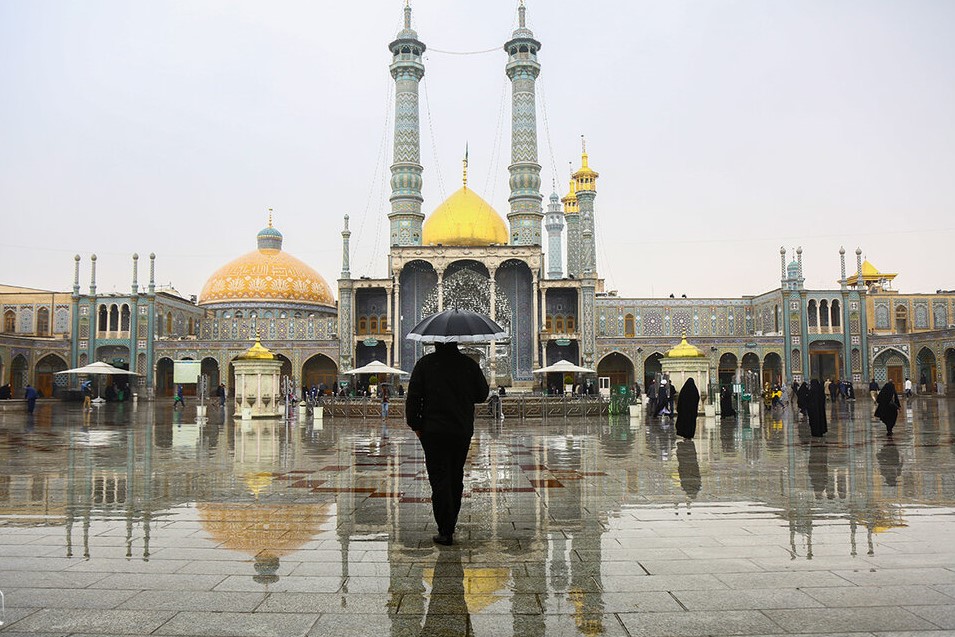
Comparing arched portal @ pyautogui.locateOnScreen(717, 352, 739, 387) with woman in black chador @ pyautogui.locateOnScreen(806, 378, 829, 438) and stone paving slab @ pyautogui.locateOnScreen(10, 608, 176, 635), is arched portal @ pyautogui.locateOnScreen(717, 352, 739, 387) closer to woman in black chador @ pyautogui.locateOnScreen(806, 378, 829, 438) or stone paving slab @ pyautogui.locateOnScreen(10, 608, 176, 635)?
woman in black chador @ pyautogui.locateOnScreen(806, 378, 829, 438)

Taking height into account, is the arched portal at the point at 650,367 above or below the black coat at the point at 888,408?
above

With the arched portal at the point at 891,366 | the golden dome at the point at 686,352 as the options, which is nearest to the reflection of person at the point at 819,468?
the golden dome at the point at 686,352

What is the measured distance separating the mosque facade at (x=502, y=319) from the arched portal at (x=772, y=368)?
12cm

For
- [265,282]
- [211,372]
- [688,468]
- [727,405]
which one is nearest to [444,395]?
[688,468]

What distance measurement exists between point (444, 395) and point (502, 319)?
33855mm

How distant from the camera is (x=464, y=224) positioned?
41.9 m

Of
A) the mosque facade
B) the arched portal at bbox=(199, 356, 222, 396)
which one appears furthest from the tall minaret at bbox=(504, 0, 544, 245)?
the arched portal at bbox=(199, 356, 222, 396)

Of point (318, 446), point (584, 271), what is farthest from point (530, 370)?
point (318, 446)

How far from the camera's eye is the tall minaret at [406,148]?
40.8m

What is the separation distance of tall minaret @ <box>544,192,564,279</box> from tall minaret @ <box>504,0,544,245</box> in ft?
98.7

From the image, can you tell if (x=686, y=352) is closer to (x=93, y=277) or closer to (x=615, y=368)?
(x=615, y=368)

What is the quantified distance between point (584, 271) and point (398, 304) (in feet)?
31.6

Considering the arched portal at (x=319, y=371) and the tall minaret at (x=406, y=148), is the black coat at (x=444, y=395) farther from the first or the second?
the arched portal at (x=319, y=371)

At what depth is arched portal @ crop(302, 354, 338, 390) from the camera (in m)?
43.4
